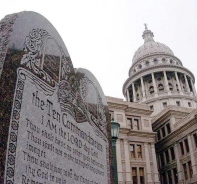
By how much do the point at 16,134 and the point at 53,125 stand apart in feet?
3.05

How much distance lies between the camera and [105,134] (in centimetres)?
688

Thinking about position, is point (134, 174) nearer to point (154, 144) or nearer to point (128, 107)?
point (154, 144)

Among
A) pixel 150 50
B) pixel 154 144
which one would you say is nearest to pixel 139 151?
pixel 154 144

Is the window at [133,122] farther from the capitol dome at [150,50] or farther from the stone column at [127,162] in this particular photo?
the capitol dome at [150,50]

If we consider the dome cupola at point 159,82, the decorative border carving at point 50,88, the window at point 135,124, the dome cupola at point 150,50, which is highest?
the dome cupola at point 150,50

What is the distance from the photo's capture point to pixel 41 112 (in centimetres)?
418

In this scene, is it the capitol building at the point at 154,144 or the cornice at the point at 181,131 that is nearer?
the capitol building at the point at 154,144

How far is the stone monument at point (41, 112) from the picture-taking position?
3.54 meters

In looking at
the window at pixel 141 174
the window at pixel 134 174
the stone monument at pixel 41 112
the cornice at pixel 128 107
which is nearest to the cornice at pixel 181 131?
the cornice at pixel 128 107

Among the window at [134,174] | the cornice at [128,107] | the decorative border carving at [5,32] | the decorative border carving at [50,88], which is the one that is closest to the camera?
the decorative border carving at [50,88]

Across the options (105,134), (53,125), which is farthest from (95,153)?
(53,125)

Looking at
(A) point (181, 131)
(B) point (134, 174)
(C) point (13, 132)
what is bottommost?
(C) point (13, 132)

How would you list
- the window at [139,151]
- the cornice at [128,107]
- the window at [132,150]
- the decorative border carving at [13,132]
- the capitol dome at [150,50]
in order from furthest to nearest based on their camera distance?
the capitol dome at [150,50]
the window at [139,151]
the cornice at [128,107]
the window at [132,150]
the decorative border carving at [13,132]

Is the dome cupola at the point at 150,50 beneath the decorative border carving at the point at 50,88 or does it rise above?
above
